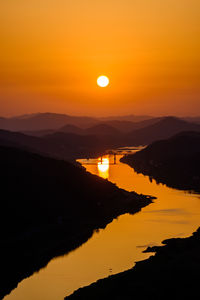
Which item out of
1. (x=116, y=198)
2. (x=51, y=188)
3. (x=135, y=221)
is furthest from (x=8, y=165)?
(x=135, y=221)

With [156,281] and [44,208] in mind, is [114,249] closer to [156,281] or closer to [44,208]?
[156,281]

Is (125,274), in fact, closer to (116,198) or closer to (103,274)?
(103,274)

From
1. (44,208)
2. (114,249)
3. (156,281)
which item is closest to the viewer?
(156,281)

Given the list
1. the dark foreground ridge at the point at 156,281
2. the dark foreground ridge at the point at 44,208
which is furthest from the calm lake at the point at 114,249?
the dark foreground ridge at the point at 156,281

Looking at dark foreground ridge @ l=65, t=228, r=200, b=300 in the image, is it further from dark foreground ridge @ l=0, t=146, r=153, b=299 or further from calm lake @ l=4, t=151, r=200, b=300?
dark foreground ridge @ l=0, t=146, r=153, b=299

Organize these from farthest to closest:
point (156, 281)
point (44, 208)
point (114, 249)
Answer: point (44, 208), point (114, 249), point (156, 281)

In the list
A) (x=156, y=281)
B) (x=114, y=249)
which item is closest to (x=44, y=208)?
(x=114, y=249)

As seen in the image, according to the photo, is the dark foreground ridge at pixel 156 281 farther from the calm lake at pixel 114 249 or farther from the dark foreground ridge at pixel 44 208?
the dark foreground ridge at pixel 44 208
